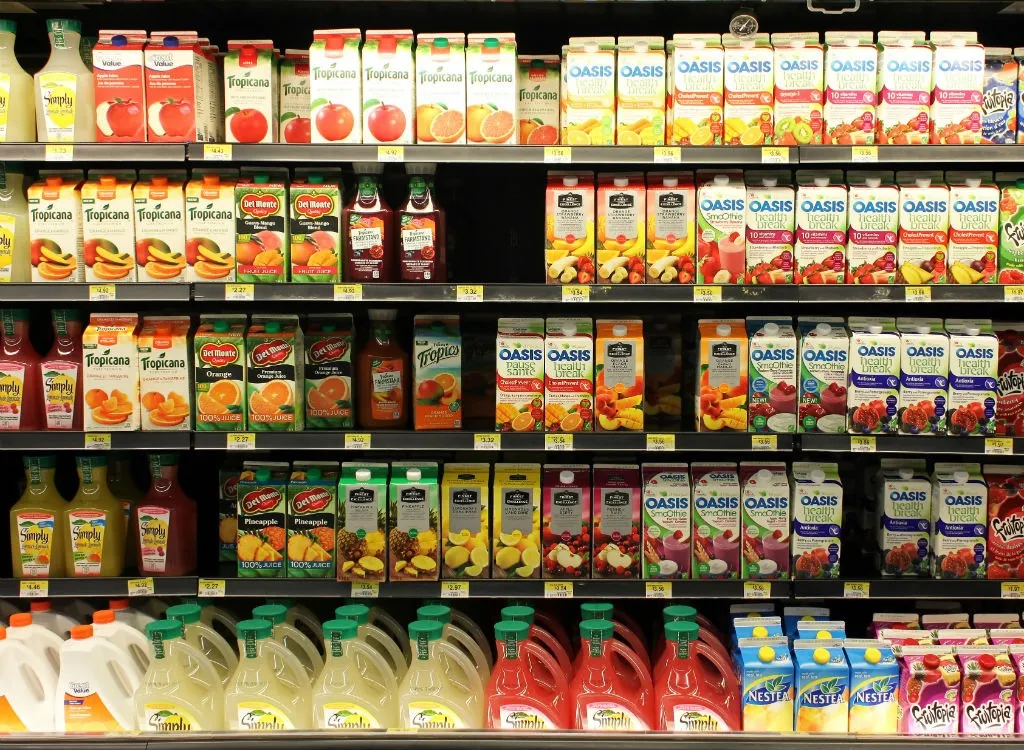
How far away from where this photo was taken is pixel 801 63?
286 cm

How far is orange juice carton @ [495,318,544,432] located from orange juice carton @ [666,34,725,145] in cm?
79

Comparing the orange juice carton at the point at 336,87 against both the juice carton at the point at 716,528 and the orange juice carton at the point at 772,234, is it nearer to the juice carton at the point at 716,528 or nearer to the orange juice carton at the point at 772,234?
the orange juice carton at the point at 772,234

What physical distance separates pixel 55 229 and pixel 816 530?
2583 mm

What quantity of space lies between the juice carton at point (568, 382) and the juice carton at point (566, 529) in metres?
0.17

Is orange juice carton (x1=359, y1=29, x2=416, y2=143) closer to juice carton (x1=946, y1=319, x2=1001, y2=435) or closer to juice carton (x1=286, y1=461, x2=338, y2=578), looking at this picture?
juice carton (x1=286, y1=461, x2=338, y2=578)

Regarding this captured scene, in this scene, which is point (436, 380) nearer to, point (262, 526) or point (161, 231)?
point (262, 526)

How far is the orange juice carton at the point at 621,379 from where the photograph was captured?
2938mm

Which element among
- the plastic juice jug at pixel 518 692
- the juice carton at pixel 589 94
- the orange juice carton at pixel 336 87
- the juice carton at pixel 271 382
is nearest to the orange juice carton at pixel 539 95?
the juice carton at pixel 589 94

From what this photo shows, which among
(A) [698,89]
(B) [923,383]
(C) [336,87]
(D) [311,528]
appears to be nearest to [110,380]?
(D) [311,528]

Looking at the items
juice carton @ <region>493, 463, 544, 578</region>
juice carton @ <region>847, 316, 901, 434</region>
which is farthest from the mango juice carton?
juice carton @ <region>847, 316, 901, 434</region>

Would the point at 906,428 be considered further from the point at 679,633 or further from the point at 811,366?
the point at 679,633

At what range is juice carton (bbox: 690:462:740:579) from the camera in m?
2.95

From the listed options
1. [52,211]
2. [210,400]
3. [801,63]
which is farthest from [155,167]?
[801,63]

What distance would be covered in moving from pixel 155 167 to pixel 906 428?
2696 mm
